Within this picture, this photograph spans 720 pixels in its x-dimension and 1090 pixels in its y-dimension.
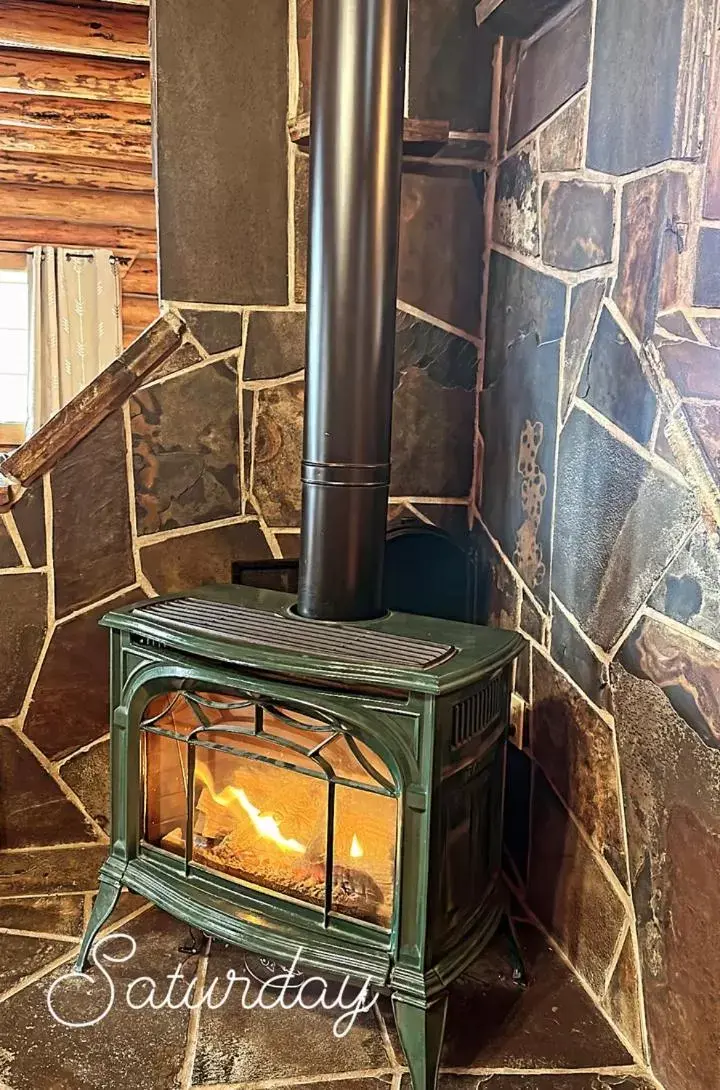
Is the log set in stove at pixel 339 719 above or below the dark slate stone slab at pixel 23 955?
above

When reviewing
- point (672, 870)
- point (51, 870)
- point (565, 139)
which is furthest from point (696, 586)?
point (51, 870)

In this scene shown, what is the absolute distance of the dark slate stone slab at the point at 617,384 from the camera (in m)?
1.64

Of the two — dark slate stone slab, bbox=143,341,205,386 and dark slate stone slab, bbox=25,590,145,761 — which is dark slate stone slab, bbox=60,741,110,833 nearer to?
dark slate stone slab, bbox=25,590,145,761

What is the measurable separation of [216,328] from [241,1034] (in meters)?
1.62

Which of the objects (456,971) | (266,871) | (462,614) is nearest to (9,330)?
(462,614)

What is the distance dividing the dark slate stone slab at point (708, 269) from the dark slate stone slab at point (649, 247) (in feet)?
0.12

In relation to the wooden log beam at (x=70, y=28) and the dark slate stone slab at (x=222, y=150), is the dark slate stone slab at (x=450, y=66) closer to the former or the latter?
the dark slate stone slab at (x=222, y=150)

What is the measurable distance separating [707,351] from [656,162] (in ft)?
1.21

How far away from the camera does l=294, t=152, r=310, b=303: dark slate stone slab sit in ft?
7.58

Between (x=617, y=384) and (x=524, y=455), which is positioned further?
(x=524, y=455)

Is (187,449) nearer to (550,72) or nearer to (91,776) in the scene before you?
(91,776)

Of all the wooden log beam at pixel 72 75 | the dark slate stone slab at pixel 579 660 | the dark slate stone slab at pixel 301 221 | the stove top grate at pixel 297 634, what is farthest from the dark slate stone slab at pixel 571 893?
the wooden log beam at pixel 72 75

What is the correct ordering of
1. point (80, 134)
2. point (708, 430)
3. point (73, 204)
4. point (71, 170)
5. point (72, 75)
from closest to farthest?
1. point (708, 430)
2. point (72, 75)
3. point (80, 134)
4. point (71, 170)
5. point (73, 204)

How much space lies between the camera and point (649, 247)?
162cm
